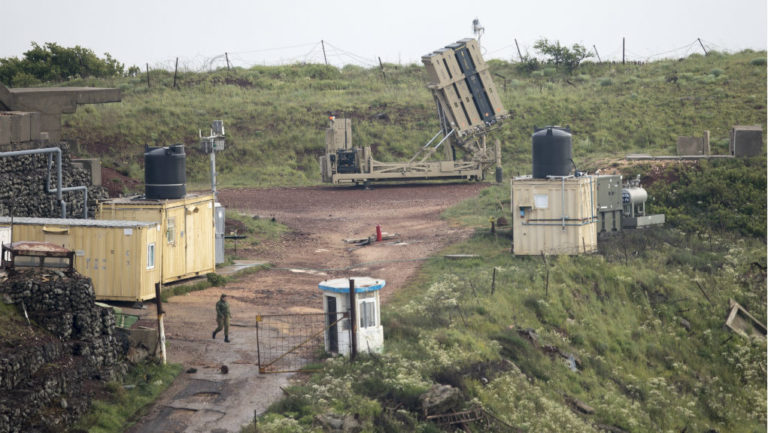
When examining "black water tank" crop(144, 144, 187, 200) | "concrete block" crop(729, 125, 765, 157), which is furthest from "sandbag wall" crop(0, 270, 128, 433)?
"concrete block" crop(729, 125, 765, 157)

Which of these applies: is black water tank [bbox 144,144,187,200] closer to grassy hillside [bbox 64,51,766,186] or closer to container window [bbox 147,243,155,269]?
container window [bbox 147,243,155,269]

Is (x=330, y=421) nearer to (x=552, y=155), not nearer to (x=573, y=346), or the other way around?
(x=573, y=346)

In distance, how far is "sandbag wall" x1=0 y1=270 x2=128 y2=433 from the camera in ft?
46.7

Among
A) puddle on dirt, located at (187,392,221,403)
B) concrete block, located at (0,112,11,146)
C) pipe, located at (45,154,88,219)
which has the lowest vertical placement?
puddle on dirt, located at (187,392,221,403)

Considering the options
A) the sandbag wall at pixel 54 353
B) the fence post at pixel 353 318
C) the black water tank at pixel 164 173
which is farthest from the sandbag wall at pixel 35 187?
the fence post at pixel 353 318

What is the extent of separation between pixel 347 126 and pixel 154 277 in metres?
22.9

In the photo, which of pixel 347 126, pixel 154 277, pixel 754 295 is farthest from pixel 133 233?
pixel 347 126

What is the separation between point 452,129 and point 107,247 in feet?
84.9

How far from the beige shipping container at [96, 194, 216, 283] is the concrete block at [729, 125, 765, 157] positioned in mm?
21148

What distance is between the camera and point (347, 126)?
4403 centimetres

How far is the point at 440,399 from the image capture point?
16203 millimetres

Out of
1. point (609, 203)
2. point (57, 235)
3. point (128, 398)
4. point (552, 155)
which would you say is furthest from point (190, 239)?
point (609, 203)

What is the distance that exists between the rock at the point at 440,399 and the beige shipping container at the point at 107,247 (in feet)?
26.1

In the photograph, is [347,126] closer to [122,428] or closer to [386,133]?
[386,133]
